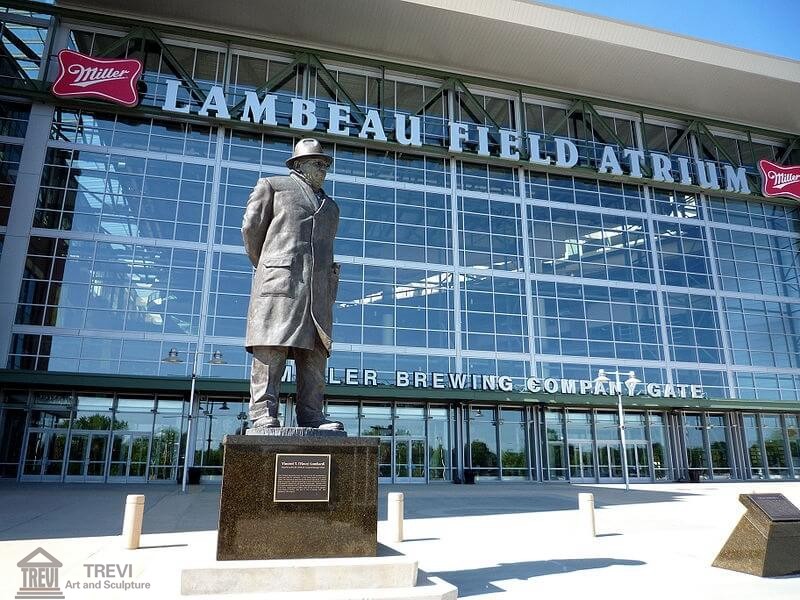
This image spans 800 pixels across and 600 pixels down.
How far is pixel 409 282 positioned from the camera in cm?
3175

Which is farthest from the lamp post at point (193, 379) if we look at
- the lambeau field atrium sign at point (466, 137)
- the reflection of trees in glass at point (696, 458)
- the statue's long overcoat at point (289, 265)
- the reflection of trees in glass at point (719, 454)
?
the reflection of trees in glass at point (719, 454)

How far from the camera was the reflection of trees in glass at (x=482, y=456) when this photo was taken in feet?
103

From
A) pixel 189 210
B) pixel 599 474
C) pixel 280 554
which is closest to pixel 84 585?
pixel 280 554

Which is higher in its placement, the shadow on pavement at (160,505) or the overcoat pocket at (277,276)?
the overcoat pocket at (277,276)

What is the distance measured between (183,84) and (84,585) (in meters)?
29.2

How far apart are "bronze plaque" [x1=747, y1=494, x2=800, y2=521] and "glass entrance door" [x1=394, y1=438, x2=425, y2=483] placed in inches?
898

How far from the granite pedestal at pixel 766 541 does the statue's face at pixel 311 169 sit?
23.9 feet

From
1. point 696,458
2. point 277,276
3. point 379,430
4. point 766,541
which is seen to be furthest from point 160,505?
point 696,458

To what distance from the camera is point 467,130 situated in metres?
34.3

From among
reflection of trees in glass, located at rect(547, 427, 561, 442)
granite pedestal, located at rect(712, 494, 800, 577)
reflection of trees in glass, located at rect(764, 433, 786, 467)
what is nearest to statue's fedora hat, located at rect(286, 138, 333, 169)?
granite pedestal, located at rect(712, 494, 800, 577)

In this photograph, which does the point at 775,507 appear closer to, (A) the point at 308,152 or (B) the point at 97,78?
(A) the point at 308,152

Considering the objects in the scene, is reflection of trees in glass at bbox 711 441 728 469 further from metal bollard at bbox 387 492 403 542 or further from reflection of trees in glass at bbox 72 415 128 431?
reflection of trees in glass at bbox 72 415 128 431

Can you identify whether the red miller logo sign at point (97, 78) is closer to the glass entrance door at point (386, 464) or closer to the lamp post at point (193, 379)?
the lamp post at point (193, 379)

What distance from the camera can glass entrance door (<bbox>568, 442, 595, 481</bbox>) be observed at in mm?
32844
